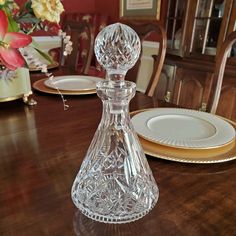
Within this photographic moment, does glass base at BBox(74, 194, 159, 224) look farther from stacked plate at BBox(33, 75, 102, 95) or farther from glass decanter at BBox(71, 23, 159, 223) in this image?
stacked plate at BBox(33, 75, 102, 95)

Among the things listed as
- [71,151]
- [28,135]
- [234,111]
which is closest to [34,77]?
[28,135]

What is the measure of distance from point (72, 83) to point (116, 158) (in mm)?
778

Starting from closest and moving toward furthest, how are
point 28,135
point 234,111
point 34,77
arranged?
1. point 28,135
2. point 34,77
3. point 234,111

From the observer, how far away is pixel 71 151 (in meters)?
0.62

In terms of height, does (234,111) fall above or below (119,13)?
below

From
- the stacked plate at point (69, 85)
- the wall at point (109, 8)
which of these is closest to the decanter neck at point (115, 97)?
the stacked plate at point (69, 85)

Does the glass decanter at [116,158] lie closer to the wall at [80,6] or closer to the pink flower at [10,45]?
the pink flower at [10,45]

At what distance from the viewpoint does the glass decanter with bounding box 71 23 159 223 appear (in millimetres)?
433

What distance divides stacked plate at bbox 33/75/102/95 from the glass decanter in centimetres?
59

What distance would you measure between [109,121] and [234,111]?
1656 millimetres

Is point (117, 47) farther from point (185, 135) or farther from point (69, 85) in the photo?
point (69, 85)

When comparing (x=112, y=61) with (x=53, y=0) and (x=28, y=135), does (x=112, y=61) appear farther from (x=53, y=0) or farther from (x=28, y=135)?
(x=28, y=135)

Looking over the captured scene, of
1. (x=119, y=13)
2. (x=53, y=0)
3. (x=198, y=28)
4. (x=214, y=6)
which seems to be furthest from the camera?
(x=119, y=13)

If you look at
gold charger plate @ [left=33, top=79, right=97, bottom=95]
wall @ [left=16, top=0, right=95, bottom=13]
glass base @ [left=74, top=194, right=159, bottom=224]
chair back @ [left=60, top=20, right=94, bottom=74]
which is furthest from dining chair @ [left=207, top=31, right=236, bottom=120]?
wall @ [left=16, top=0, right=95, bottom=13]
